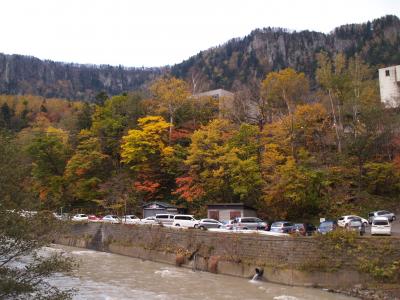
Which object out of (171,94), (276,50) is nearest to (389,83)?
(171,94)

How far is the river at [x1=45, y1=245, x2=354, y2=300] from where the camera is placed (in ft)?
67.2

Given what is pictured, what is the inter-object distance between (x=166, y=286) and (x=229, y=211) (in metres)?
15.6

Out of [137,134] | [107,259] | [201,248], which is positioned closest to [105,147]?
[137,134]

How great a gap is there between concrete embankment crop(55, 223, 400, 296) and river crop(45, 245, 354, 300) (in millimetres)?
768

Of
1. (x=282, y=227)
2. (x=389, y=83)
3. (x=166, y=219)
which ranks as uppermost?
(x=389, y=83)

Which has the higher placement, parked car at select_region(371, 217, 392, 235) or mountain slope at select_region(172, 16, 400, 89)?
mountain slope at select_region(172, 16, 400, 89)

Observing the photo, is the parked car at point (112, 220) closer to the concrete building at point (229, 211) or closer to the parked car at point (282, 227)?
the concrete building at point (229, 211)

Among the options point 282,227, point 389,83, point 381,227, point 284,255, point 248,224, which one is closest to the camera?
point 284,255

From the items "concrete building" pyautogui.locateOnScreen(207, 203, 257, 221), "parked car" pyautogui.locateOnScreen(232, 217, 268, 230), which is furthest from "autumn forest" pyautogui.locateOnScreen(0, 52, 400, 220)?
"parked car" pyautogui.locateOnScreen(232, 217, 268, 230)

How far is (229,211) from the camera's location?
37.8m

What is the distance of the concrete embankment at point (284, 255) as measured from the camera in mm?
21594

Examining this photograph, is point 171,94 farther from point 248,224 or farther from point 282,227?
point 282,227

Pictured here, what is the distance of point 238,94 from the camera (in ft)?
176

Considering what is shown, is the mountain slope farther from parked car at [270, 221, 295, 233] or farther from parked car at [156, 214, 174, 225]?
parked car at [270, 221, 295, 233]
